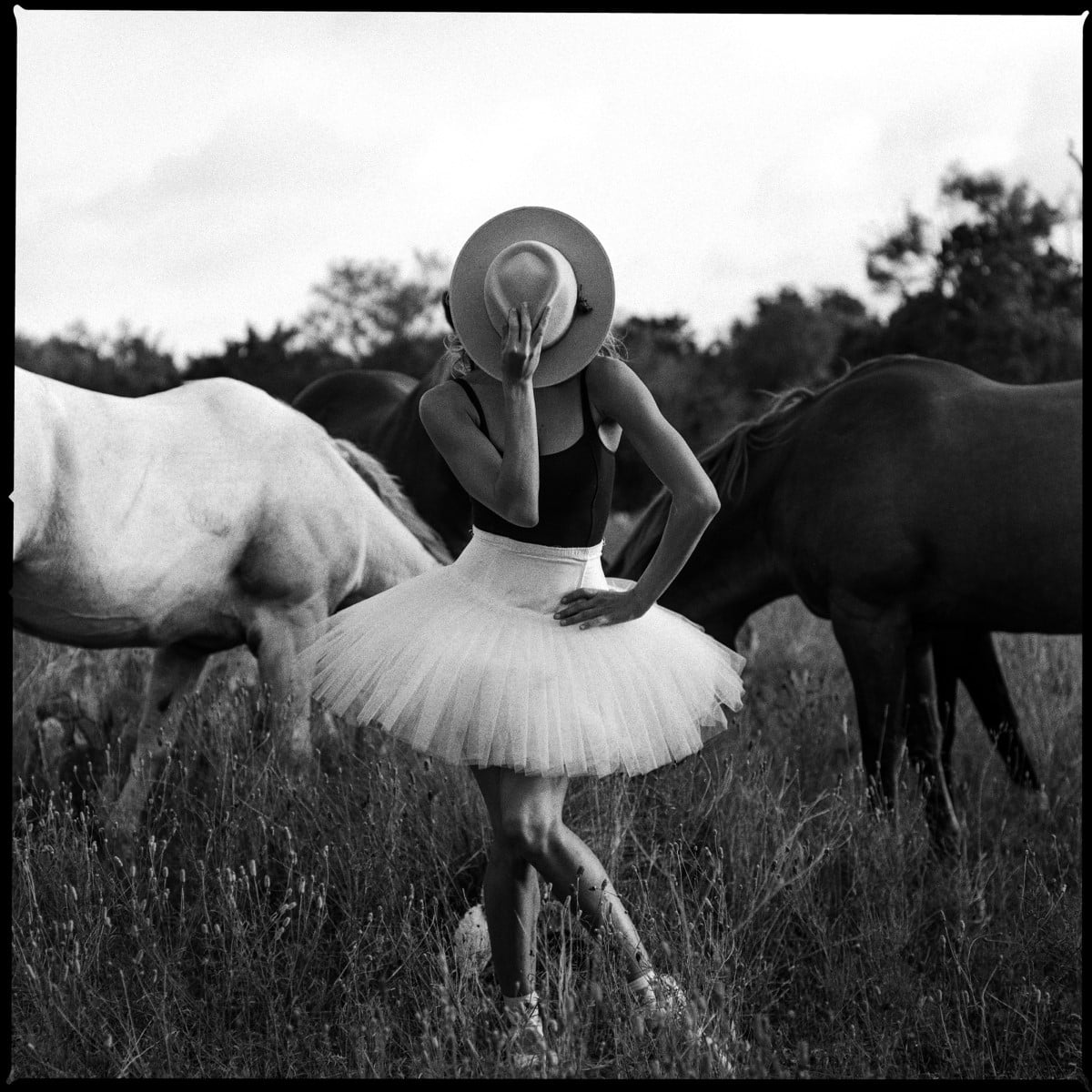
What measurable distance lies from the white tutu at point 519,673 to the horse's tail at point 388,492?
2030 millimetres

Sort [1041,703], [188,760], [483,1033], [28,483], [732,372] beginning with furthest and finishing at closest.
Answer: [732,372], [1041,703], [188,760], [28,483], [483,1033]

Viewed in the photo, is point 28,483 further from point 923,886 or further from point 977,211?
point 977,211

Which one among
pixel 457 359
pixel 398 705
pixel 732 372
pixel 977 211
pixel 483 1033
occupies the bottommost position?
pixel 483 1033

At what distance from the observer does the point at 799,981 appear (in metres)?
3.13

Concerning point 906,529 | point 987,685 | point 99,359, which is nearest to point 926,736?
point 987,685

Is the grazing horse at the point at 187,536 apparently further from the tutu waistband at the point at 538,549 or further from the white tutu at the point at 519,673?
the tutu waistband at the point at 538,549

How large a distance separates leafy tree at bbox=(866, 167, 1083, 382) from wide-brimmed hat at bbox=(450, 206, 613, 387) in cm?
1803

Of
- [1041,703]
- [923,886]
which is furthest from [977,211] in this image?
[923,886]

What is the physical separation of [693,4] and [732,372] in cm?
2451

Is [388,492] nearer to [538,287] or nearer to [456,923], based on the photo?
[456,923]

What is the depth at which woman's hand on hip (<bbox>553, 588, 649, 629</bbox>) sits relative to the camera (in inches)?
96.7

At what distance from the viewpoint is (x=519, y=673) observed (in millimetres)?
2363

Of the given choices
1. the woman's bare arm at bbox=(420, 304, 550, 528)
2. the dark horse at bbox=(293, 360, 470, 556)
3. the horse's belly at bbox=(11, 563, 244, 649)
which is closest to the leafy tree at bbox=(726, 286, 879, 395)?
the dark horse at bbox=(293, 360, 470, 556)

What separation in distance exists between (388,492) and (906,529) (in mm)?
2046
